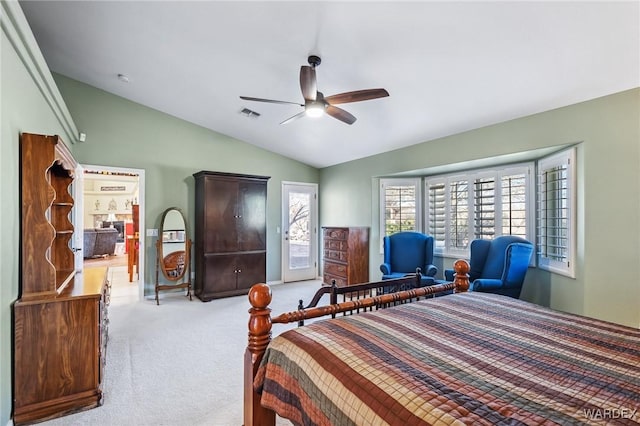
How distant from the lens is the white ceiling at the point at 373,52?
2.21m

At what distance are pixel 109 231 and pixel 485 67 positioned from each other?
1053 cm

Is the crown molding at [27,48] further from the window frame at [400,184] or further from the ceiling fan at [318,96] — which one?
the window frame at [400,184]

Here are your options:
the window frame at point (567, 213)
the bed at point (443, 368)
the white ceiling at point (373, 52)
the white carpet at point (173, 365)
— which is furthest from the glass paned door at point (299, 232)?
the bed at point (443, 368)

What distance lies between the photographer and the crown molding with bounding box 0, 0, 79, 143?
182cm

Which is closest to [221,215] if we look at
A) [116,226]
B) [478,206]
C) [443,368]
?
[478,206]

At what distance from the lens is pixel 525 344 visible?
4.50 ft

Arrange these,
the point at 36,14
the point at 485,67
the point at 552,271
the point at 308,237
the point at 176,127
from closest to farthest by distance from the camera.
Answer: the point at 485,67 → the point at 36,14 → the point at 552,271 → the point at 176,127 → the point at 308,237

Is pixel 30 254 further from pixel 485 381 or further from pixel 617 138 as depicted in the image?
pixel 617 138

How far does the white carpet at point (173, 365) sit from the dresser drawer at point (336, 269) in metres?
1.09

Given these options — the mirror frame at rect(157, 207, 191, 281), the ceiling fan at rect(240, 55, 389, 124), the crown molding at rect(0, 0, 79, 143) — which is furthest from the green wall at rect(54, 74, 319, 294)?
the ceiling fan at rect(240, 55, 389, 124)

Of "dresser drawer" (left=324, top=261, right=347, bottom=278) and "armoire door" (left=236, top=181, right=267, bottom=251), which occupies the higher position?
"armoire door" (left=236, top=181, right=267, bottom=251)

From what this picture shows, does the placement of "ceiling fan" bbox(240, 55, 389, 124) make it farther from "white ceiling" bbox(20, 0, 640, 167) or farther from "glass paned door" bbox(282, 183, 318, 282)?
"glass paned door" bbox(282, 183, 318, 282)

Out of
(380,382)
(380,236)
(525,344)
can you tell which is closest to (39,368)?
(380,382)

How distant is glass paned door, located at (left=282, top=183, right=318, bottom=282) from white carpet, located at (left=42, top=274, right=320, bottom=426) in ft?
5.67
